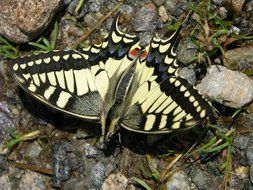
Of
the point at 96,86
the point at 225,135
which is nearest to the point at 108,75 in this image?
the point at 96,86

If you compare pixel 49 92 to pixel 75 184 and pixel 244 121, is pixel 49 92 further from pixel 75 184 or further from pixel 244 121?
pixel 244 121

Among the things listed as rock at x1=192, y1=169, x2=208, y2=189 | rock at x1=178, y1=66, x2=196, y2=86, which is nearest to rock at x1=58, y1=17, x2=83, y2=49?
rock at x1=178, y1=66, x2=196, y2=86

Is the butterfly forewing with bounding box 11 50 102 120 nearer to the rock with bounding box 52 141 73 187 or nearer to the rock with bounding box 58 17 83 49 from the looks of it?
the rock with bounding box 58 17 83 49

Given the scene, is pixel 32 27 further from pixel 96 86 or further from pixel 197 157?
pixel 197 157

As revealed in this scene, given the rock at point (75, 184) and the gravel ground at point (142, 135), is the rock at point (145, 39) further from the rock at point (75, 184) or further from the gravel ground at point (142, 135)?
the rock at point (75, 184)

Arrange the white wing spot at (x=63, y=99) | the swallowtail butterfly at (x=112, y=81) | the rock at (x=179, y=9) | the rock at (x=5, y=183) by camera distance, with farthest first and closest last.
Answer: the rock at (x=5, y=183), the rock at (x=179, y=9), the white wing spot at (x=63, y=99), the swallowtail butterfly at (x=112, y=81)

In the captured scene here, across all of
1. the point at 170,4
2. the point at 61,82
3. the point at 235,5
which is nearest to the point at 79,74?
the point at 61,82

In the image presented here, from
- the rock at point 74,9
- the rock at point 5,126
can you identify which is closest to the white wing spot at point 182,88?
the rock at point 74,9
